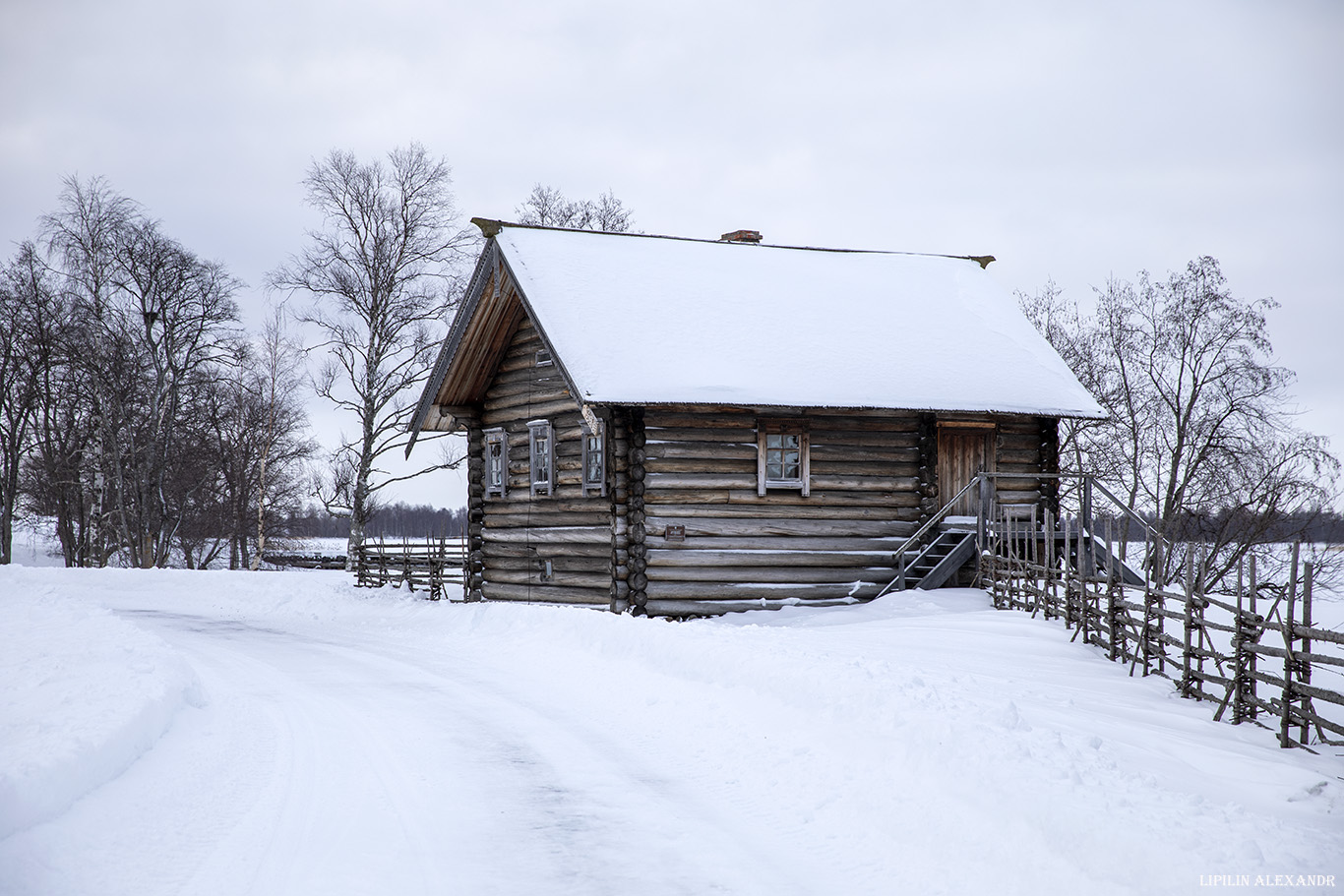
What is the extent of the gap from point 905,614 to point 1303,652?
8301 mm

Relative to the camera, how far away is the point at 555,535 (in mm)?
20516

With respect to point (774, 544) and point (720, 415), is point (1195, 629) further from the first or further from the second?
point (720, 415)

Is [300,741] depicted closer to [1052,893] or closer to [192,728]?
[192,728]

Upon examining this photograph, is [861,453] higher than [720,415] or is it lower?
lower

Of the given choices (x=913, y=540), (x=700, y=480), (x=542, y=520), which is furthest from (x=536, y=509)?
(x=913, y=540)

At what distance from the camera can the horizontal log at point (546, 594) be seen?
19.5 meters

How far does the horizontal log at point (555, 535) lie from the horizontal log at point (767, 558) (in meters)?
1.21

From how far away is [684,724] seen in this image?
9102 mm

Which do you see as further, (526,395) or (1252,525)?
(1252,525)

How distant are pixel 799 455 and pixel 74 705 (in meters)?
13.0

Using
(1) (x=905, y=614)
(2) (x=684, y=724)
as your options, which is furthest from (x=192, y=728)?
(1) (x=905, y=614)

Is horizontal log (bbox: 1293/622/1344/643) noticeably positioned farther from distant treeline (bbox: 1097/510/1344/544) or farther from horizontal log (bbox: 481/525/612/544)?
distant treeline (bbox: 1097/510/1344/544)

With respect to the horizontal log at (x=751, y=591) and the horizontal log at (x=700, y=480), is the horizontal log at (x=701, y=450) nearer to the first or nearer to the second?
the horizontal log at (x=700, y=480)

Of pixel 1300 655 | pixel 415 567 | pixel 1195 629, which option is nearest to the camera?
pixel 1300 655
